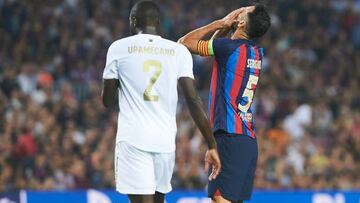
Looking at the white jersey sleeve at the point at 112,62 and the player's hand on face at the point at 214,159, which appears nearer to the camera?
the white jersey sleeve at the point at 112,62

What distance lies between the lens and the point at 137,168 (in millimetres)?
6926

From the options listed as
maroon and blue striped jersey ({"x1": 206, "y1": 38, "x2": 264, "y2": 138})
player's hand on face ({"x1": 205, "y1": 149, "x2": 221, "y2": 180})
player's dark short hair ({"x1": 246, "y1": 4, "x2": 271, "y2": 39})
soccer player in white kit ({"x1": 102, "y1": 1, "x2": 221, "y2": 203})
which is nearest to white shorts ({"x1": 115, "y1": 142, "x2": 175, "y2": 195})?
Answer: soccer player in white kit ({"x1": 102, "y1": 1, "x2": 221, "y2": 203})

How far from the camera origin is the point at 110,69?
6.90m

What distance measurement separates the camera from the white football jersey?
6891 mm

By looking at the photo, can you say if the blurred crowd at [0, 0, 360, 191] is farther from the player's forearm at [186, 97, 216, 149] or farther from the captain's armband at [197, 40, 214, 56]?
the player's forearm at [186, 97, 216, 149]

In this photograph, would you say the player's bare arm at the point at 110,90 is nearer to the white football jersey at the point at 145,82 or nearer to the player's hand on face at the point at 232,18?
the white football jersey at the point at 145,82

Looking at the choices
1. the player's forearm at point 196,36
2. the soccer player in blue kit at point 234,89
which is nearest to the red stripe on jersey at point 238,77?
the soccer player in blue kit at point 234,89

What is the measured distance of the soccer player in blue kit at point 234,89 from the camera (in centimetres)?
780

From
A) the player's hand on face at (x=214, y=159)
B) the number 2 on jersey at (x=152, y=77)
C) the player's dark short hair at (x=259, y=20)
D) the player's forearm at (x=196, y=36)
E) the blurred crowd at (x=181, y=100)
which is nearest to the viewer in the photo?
the number 2 on jersey at (x=152, y=77)

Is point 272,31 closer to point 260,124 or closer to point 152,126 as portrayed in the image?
point 260,124

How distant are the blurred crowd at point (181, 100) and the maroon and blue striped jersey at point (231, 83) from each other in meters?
6.95

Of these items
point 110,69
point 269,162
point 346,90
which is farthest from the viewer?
point 346,90

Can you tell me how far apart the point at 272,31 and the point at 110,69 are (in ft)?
45.3

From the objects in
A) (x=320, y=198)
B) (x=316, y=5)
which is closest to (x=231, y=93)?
(x=320, y=198)
